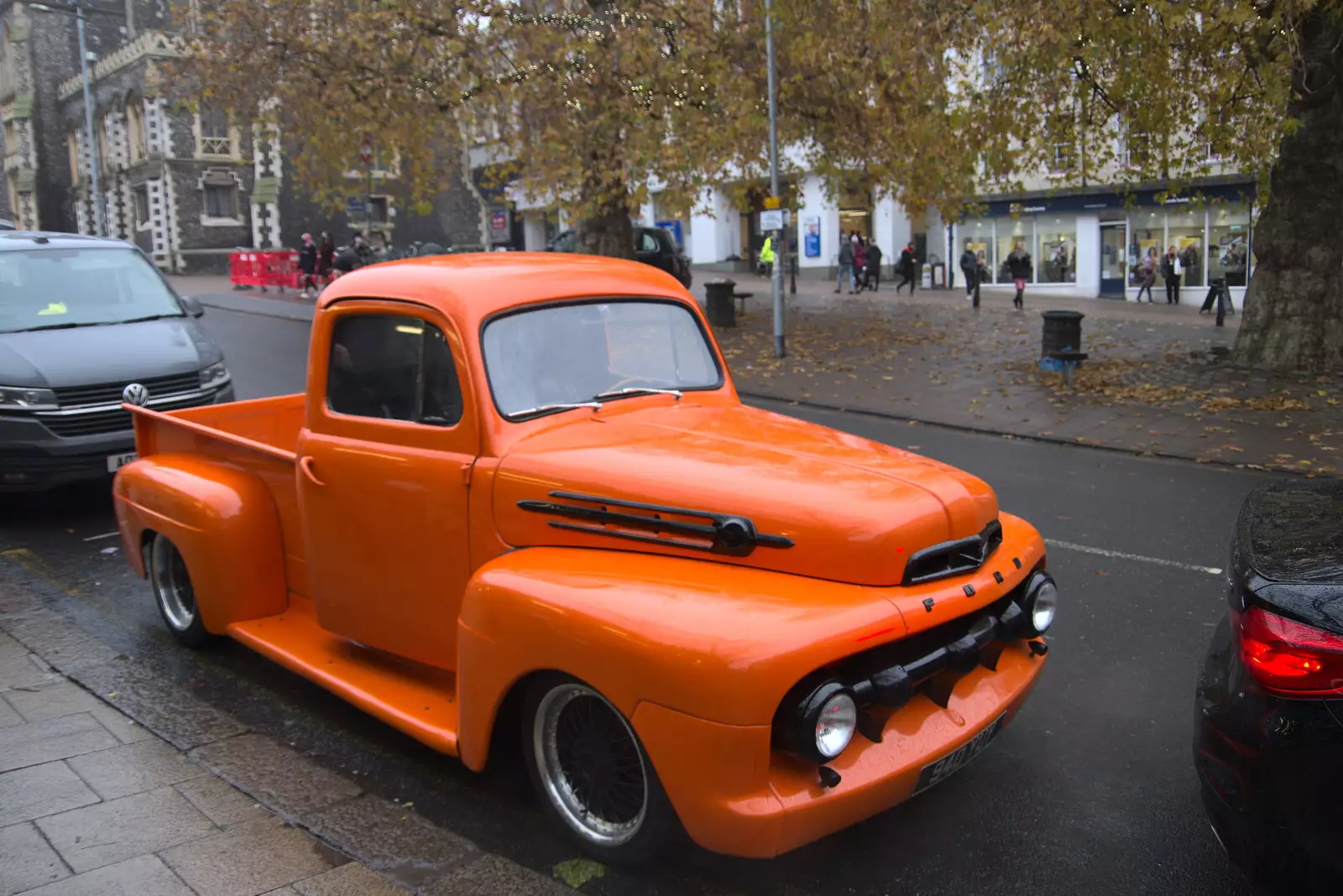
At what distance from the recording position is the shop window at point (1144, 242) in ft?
99.3

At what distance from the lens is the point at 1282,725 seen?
267 cm

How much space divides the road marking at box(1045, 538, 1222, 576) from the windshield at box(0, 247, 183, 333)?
7148mm

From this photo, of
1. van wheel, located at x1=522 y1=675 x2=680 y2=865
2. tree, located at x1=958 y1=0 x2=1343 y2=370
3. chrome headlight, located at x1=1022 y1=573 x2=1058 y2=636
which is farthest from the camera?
tree, located at x1=958 y1=0 x2=1343 y2=370

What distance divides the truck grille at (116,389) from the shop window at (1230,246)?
88.3 feet

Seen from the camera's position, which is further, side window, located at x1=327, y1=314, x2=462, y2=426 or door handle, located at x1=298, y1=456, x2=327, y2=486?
door handle, located at x1=298, y1=456, x2=327, y2=486

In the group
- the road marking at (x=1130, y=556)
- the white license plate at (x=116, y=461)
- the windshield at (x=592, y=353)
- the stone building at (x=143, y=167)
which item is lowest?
the road marking at (x=1130, y=556)

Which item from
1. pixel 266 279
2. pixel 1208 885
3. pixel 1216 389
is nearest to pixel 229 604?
pixel 1208 885

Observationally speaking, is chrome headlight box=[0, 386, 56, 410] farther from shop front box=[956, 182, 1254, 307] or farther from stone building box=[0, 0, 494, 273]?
stone building box=[0, 0, 494, 273]

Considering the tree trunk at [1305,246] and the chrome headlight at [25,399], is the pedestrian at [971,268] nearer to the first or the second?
the tree trunk at [1305,246]

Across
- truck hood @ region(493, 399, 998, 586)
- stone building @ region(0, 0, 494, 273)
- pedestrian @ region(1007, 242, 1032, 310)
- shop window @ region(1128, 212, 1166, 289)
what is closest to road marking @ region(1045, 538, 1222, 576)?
truck hood @ region(493, 399, 998, 586)

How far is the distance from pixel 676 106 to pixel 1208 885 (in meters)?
15.0

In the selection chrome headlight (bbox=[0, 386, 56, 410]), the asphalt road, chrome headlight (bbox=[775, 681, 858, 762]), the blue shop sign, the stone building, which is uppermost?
the stone building

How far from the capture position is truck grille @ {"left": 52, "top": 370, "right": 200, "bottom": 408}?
750 cm

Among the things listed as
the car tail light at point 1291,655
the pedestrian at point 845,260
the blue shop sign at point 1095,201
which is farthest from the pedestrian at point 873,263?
the car tail light at point 1291,655
